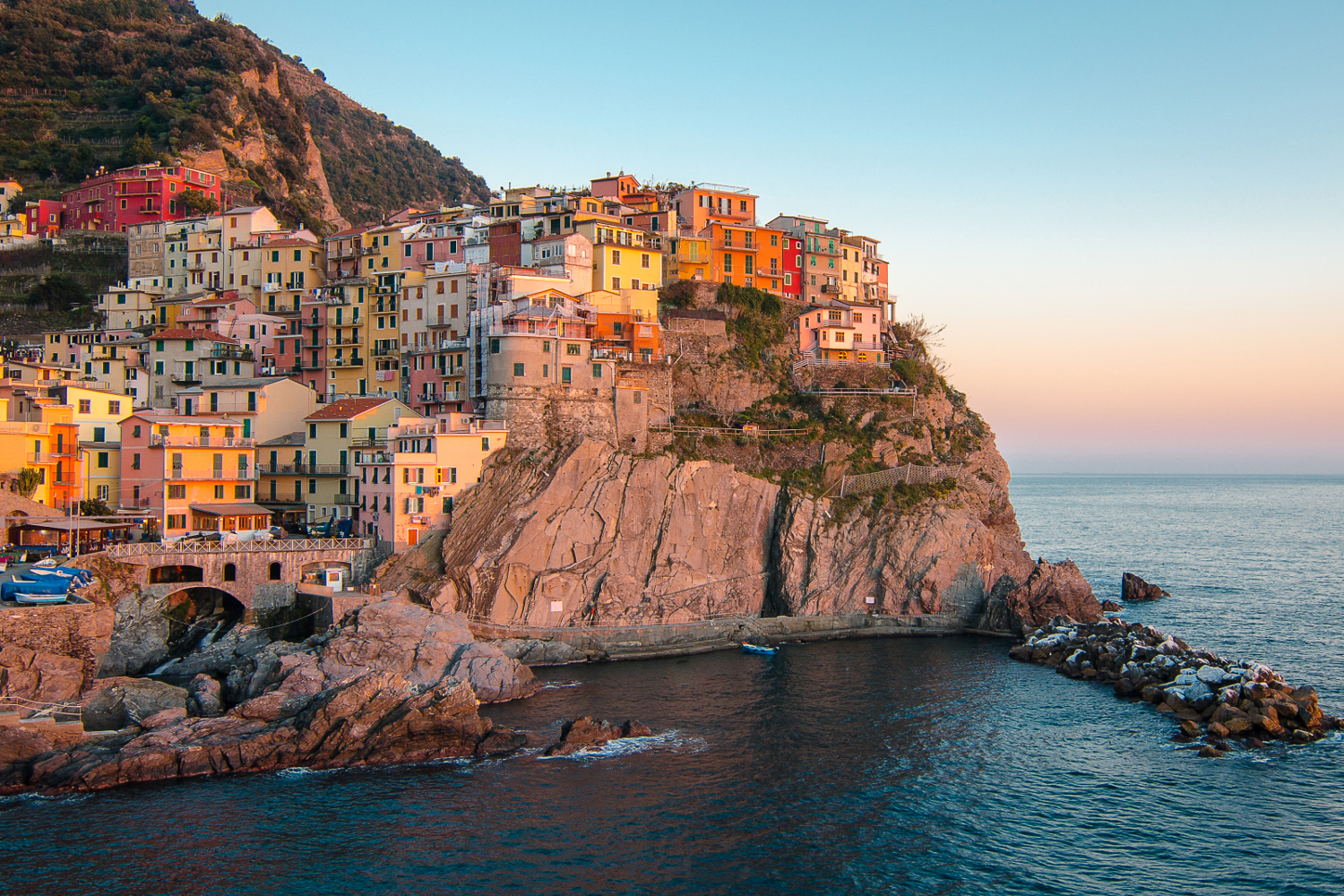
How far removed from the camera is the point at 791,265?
3356 inches

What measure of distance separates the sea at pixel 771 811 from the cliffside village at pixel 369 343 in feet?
68.3

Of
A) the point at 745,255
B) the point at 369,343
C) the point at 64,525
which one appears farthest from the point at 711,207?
the point at 64,525

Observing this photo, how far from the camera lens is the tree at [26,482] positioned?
189ft

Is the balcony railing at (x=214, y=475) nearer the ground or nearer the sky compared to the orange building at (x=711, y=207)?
nearer the ground

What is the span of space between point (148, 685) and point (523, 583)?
63.7 feet

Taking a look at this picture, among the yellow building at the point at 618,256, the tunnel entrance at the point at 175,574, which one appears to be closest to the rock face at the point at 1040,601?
the yellow building at the point at 618,256

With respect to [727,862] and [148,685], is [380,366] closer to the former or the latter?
[148,685]

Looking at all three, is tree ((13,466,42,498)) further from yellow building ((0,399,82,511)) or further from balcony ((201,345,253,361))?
balcony ((201,345,253,361))

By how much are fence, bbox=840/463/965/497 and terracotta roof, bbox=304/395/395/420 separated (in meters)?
30.8

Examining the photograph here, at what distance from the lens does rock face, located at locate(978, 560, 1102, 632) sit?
60875 millimetres

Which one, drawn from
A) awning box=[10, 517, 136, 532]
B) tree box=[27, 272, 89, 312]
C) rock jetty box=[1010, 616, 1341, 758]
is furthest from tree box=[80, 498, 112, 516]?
rock jetty box=[1010, 616, 1341, 758]

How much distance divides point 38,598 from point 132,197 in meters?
59.7

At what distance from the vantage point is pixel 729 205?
84.8 meters

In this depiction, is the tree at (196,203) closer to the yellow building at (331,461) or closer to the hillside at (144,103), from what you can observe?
the hillside at (144,103)
